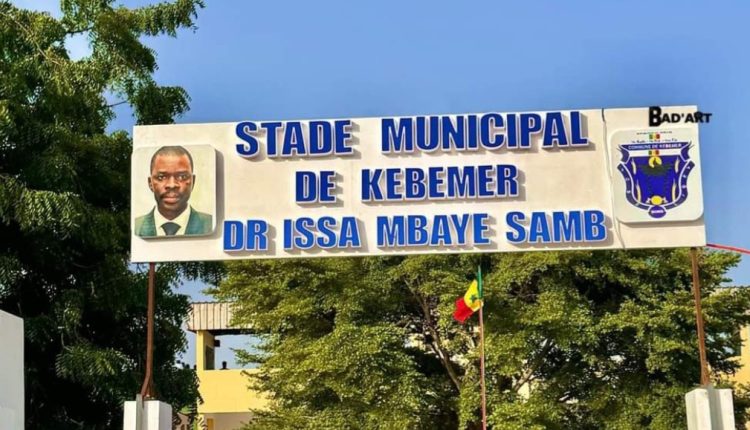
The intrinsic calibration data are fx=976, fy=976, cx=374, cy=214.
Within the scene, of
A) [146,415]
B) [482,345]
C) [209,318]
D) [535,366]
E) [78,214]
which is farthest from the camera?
[209,318]

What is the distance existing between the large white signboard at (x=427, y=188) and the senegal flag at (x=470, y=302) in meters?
11.2

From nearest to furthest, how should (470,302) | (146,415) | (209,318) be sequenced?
(146,415)
(470,302)
(209,318)

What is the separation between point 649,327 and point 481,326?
3482mm

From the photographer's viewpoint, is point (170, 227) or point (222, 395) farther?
point (222, 395)

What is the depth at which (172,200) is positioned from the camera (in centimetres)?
845

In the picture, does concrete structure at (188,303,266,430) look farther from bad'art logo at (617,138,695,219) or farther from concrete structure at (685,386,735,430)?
concrete structure at (685,386,735,430)

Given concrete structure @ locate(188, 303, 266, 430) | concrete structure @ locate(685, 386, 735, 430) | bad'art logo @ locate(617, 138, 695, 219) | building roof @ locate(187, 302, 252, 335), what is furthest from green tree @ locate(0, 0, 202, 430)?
building roof @ locate(187, 302, 252, 335)

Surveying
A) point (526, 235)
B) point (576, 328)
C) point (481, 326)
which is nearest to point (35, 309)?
point (526, 235)

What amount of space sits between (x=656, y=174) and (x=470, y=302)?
1158 centimetres

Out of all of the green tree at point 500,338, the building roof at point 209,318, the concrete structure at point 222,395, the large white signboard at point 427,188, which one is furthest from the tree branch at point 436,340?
the building roof at point 209,318

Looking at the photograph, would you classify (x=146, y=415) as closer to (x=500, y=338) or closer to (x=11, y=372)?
(x=11, y=372)

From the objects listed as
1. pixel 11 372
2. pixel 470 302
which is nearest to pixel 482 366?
pixel 470 302

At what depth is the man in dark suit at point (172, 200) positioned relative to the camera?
8.40 m

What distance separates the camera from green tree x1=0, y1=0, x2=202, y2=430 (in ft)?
33.9
